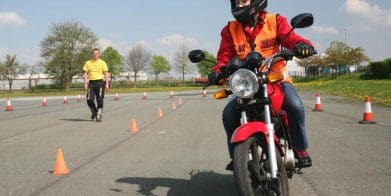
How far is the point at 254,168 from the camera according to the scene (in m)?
4.09

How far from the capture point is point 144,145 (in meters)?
9.06

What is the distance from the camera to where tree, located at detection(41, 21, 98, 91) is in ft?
234

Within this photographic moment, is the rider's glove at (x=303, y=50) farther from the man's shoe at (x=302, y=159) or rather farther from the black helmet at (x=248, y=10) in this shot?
the man's shoe at (x=302, y=159)

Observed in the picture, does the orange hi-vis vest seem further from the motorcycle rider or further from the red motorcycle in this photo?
the red motorcycle

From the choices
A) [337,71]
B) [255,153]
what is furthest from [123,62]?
[255,153]

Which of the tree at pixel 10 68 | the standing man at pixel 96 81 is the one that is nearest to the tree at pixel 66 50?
the tree at pixel 10 68

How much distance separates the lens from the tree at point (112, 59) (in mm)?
88812

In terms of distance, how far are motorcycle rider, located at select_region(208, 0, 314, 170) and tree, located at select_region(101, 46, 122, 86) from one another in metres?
84.7

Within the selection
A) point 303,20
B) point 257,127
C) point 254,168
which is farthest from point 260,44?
point 254,168

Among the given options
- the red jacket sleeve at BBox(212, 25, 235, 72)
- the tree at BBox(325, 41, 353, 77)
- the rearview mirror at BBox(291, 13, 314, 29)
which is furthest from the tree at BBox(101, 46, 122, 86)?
the rearview mirror at BBox(291, 13, 314, 29)

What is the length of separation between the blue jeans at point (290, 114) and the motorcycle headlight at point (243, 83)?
1.75 feet

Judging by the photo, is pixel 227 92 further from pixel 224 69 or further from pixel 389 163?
pixel 389 163

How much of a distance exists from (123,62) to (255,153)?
8855 cm

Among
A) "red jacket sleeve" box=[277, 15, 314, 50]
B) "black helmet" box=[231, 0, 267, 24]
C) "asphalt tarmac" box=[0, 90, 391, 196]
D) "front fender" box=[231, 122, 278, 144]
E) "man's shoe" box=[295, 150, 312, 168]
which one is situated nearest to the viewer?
"front fender" box=[231, 122, 278, 144]
